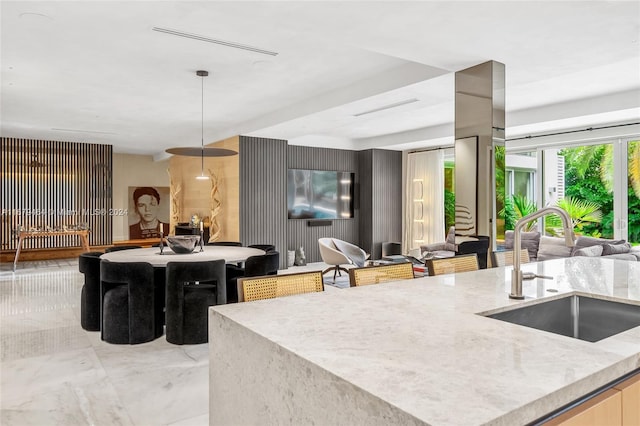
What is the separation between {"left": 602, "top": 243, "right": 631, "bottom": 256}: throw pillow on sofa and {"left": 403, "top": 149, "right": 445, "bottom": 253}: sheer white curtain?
3635 millimetres

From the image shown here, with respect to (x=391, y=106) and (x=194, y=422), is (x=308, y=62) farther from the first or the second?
(x=194, y=422)

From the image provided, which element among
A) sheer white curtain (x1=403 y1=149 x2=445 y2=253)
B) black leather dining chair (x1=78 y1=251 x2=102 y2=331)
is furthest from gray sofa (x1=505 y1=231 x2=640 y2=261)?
black leather dining chair (x1=78 y1=251 x2=102 y2=331)

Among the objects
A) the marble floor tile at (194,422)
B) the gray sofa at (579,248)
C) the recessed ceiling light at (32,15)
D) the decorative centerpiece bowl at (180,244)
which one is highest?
the recessed ceiling light at (32,15)

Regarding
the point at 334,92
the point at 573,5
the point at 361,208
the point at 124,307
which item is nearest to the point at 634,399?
the point at 573,5

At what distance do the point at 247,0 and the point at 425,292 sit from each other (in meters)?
2.29

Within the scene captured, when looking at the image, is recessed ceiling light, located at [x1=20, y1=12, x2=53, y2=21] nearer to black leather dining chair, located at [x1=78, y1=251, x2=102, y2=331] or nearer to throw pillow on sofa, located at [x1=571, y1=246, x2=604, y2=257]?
black leather dining chair, located at [x1=78, y1=251, x2=102, y2=331]

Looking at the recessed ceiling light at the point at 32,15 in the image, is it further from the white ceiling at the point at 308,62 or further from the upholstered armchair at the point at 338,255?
the upholstered armchair at the point at 338,255

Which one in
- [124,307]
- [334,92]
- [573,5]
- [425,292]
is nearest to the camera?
[425,292]

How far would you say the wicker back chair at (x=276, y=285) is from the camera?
1.94 metres

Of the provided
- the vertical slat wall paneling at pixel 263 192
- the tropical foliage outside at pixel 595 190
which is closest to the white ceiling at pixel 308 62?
the vertical slat wall paneling at pixel 263 192

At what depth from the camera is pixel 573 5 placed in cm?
280

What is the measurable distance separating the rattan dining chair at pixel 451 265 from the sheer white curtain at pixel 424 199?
255 inches

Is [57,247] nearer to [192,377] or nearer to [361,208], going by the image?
[361,208]

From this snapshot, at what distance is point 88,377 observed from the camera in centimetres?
317
